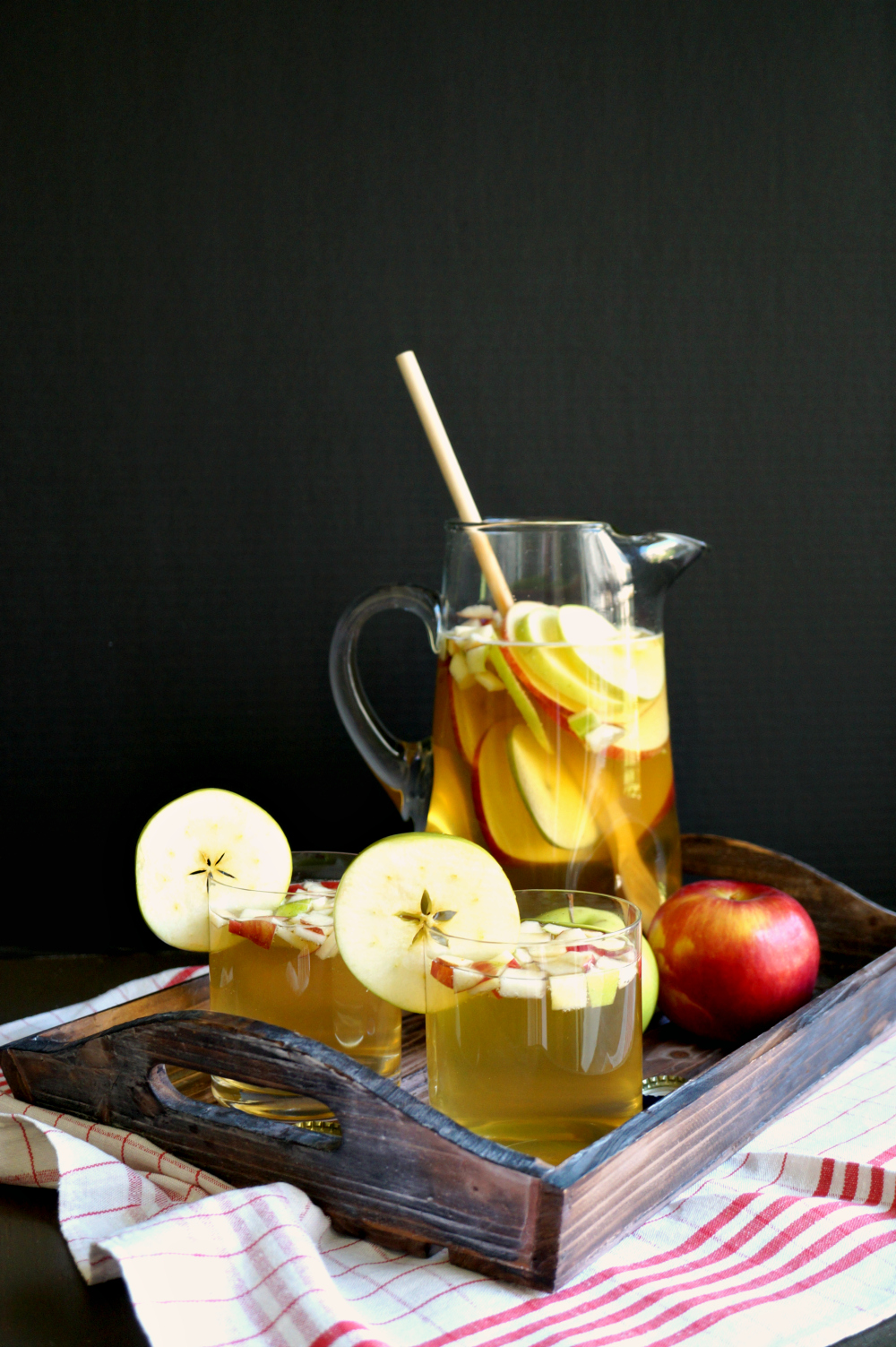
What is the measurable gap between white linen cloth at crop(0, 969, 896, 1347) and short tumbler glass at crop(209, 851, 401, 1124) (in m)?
0.06

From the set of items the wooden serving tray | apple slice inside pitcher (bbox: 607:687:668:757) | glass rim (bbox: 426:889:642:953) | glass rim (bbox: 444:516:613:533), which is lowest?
the wooden serving tray

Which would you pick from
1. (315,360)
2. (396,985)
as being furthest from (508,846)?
(315,360)

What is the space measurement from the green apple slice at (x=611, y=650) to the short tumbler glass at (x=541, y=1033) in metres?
0.22

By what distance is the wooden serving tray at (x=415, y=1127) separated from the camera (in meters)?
0.47

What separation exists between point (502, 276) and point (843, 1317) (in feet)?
2.57

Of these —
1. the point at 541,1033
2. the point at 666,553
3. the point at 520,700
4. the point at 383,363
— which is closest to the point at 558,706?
the point at 520,700

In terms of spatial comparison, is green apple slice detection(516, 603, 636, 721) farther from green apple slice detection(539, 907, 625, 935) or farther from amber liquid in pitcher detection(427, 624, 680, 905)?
green apple slice detection(539, 907, 625, 935)

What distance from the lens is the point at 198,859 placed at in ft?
2.20

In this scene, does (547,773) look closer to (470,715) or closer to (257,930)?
(470,715)

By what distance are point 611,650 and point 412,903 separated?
249mm

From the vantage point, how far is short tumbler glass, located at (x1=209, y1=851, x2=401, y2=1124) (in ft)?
1.95

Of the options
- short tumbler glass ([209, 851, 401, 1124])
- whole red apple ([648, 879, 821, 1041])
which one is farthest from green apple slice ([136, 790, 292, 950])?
whole red apple ([648, 879, 821, 1041])

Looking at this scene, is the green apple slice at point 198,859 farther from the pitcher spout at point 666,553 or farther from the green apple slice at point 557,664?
the pitcher spout at point 666,553

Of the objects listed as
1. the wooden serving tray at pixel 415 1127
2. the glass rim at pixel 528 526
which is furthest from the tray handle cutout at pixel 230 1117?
the glass rim at pixel 528 526
